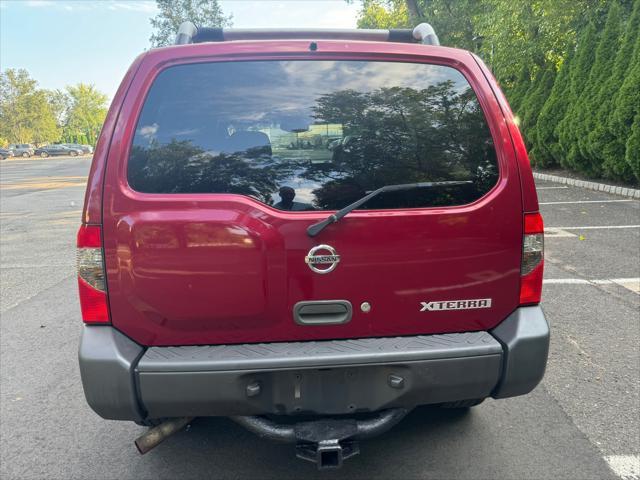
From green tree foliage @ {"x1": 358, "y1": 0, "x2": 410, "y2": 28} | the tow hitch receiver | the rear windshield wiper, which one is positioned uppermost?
green tree foliage @ {"x1": 358, "y1": 0, "x2": 410, "y2": 28}

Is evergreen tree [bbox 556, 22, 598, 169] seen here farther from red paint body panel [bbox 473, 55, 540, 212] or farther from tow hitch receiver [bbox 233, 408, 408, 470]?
tow hitch receiver [bbox 233, 408, 408, 470]

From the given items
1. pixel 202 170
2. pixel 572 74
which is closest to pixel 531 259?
pixel 202 170

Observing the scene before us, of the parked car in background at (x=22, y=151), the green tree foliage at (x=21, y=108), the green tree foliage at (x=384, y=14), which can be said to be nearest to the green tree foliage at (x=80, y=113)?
the green tree foliage at (x=21, y=108)

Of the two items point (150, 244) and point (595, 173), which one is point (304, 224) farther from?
point (595, 173)

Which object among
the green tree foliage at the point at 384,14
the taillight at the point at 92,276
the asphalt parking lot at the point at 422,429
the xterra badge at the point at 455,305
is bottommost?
the asphalt parking lot at the point at 422,429

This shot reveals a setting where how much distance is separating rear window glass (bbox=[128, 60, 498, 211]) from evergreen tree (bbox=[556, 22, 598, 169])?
12.3 meters

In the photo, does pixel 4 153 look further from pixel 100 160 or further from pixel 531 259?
pixel 531 259

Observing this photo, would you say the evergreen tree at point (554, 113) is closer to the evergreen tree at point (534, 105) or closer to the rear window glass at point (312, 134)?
the evergreen tree at point (534, 105)

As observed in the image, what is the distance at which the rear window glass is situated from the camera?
2.08 metres

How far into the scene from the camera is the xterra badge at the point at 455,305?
213cm

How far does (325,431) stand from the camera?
2.13 meters

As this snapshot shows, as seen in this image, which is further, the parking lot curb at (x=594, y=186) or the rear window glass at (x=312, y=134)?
the parking lot curb at (x=594, y=186)

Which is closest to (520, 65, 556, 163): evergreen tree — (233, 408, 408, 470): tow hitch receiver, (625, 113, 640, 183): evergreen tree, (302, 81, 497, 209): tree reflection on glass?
(625, 113, 640, 183): evergreen tree

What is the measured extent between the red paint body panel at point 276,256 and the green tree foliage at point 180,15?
57.3m
